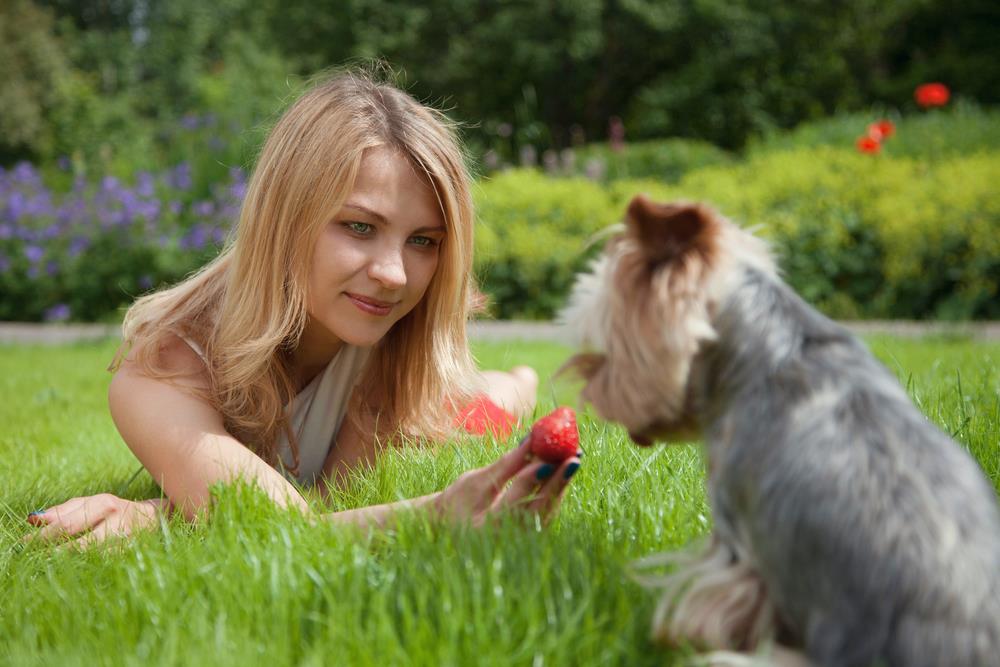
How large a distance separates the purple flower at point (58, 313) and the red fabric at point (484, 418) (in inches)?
234

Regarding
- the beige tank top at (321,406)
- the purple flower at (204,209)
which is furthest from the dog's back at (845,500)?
the purple flower at (204,209)

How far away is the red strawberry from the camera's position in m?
2.16

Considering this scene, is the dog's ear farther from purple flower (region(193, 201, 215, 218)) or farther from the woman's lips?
purple flower (region(193, 201, 215, 218))

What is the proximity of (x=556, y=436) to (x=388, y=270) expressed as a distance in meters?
0.97

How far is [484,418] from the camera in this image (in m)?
3.91

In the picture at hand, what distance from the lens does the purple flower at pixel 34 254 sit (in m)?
8.55

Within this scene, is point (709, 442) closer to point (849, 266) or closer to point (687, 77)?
point (849, 266)

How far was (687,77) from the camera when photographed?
62.6 feet

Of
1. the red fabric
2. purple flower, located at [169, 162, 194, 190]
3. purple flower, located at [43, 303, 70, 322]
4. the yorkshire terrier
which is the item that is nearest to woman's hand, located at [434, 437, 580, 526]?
the yorkshire terrier

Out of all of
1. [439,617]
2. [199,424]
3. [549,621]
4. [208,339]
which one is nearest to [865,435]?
[549,621]

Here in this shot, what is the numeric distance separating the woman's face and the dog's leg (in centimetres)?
155

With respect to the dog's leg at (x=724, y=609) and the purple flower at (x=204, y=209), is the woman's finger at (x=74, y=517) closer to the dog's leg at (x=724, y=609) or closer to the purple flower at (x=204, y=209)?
the dog's leg at (x=724, y=609)

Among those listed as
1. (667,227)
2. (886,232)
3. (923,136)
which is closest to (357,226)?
(667,227)

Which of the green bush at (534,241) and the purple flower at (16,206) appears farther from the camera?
the purple flower at (16,206)
